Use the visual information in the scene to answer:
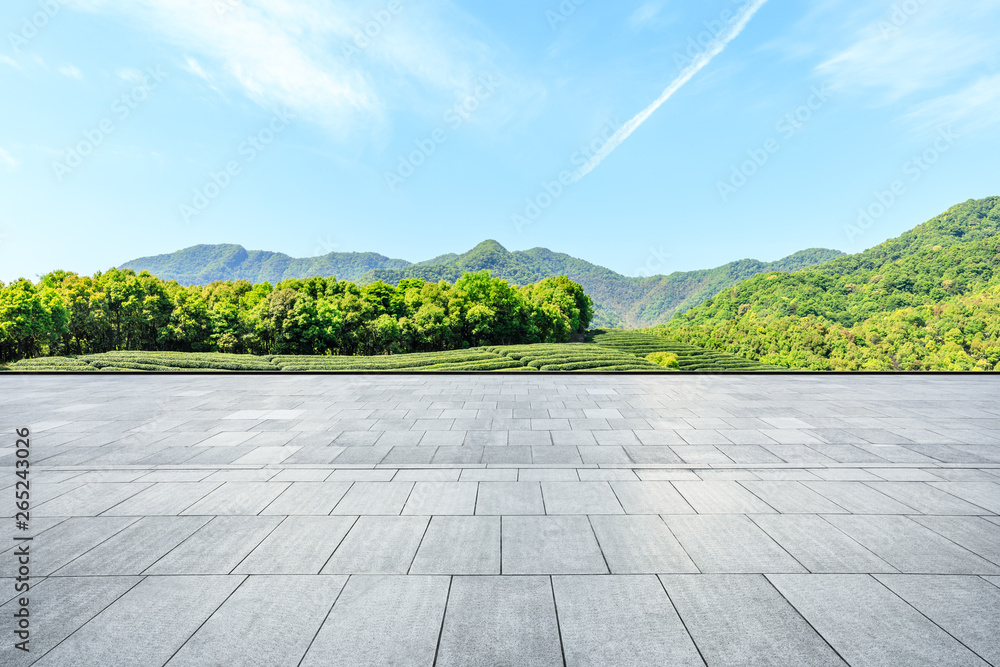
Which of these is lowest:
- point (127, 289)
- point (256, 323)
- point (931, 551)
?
point (931, 551)

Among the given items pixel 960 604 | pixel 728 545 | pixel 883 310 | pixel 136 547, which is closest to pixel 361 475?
pixel 136 547

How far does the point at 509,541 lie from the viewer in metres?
3.43

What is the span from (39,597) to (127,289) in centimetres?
3999

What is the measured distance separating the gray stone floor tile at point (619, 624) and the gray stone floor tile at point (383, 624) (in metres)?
0.73

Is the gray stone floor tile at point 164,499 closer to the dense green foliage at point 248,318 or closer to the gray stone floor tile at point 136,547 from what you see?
the gray stone floor tile at point 136,547

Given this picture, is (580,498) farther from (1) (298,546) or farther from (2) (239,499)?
(2) (239,499)

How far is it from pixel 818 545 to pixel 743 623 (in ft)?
4.50

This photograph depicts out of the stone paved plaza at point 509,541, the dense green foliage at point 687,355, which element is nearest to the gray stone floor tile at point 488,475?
the stone paved plaza at point 509,541

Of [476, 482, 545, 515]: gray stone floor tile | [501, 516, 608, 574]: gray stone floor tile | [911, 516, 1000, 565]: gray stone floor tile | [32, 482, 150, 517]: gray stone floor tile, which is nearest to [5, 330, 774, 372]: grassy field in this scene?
[32, 482, 150, 517]: gray stone floor tile

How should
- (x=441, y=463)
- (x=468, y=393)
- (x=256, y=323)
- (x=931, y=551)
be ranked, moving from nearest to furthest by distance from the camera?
(x=931, y=551) → (x=441, y=463) → (x=468, y=393) → (x=256, y=323)

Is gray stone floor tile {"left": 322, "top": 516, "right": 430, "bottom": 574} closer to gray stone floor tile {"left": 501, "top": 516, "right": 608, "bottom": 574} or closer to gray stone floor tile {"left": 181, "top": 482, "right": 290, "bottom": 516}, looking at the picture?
gray stone floor tile {"left": 501, "top": 516, "right": 608, "bottom": 574}

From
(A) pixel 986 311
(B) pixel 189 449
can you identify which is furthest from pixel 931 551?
(A) pixel 986 311

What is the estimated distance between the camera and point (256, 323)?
3606 cm

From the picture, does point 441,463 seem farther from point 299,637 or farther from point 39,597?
point 39,597
